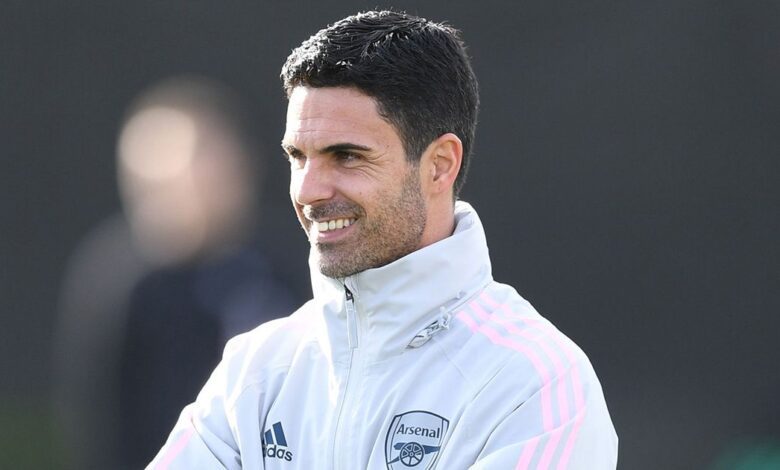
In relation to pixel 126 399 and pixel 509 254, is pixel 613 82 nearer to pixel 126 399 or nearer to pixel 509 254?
pixel 509 254

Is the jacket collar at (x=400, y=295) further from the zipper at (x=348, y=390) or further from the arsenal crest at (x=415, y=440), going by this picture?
the arsenal crest at (x=415, y=440)

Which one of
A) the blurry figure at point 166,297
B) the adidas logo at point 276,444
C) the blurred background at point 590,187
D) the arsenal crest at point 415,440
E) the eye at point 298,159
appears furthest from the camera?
the blurred background at point 590,187

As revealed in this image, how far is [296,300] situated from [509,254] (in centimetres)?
116

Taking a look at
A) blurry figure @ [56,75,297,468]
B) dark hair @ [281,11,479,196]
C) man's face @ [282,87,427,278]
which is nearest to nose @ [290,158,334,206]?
man's face @ [282,87,427,278]

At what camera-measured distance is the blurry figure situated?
10.2 feet

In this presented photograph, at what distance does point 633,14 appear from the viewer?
429cm

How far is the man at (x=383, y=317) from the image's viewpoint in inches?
81.0

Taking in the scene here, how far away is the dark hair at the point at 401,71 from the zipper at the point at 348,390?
29 centimetres

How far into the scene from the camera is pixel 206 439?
2201 millimetres

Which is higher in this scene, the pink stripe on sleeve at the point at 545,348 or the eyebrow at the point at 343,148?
the eyebrow at the point at 343,148

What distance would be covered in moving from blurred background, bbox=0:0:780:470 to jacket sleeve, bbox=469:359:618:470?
2.04m

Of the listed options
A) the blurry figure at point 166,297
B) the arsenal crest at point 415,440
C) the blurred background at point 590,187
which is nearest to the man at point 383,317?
the arsenal crest at point 415,440

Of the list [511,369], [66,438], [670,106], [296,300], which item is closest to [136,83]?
[66,438]

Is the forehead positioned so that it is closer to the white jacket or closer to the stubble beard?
the stubble beard
